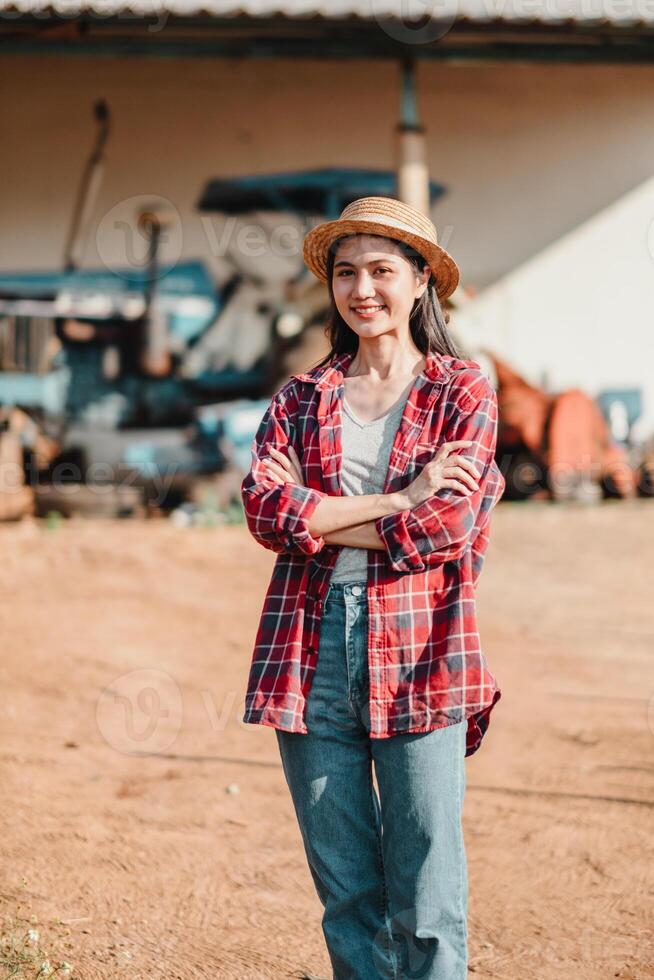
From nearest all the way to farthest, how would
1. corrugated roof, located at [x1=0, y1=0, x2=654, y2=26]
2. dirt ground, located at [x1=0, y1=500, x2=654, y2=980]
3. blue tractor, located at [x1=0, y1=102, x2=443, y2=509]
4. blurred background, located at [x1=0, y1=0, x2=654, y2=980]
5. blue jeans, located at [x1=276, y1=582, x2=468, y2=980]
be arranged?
blue jeans, located at [x1=276, y1=582, x2=468, y2=980] → dirt ground, located at [x1=0, y1=500, x2=654, y2=980] → blurred background, located at [x1=0, y1=0, x2=654, y2=980] → corrugated roof, located at [x1=0, y1=0, x2=654, y2=26] → blue tractor, located at [x1=0, y1=102, x2=443, y2=509]

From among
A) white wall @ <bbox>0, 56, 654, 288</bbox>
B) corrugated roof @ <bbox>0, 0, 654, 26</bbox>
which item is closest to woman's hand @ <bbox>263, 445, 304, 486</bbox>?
corrugated roof @ <bbox>0, 0, 654, 26</bbox>

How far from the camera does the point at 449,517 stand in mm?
2340

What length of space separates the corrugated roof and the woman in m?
6.50

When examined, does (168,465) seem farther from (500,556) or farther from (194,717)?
(194,717)

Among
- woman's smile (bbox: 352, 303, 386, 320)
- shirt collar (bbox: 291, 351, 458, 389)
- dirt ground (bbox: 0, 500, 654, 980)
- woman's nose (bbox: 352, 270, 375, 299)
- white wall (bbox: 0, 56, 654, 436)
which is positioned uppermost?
white wall (bbox: 0, 56, 654, 436)

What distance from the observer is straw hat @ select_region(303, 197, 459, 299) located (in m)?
2.48

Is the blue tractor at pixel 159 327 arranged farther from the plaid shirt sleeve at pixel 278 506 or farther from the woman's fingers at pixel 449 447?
the woman's fingers at pixel 449 447

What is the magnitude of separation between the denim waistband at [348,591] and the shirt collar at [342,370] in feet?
1.52

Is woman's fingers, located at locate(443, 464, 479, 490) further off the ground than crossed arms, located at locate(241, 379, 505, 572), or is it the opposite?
woman's fingers, located at locate(443, 464, 479, 490)

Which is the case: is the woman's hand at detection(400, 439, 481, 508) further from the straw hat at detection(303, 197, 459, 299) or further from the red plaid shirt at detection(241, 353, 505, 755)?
the straw hat at detection(303, 197, 459, 299)

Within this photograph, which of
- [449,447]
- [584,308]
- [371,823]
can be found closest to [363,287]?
[449,447]

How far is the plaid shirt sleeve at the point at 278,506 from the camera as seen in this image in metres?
2.37

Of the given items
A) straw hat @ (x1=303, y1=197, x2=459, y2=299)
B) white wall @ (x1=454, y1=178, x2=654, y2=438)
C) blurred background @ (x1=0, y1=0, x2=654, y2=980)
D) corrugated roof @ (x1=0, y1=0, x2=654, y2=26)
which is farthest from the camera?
white wall @ (x1=454, y1=178, x2=654, y2=438)

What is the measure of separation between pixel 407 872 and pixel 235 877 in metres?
1.50
